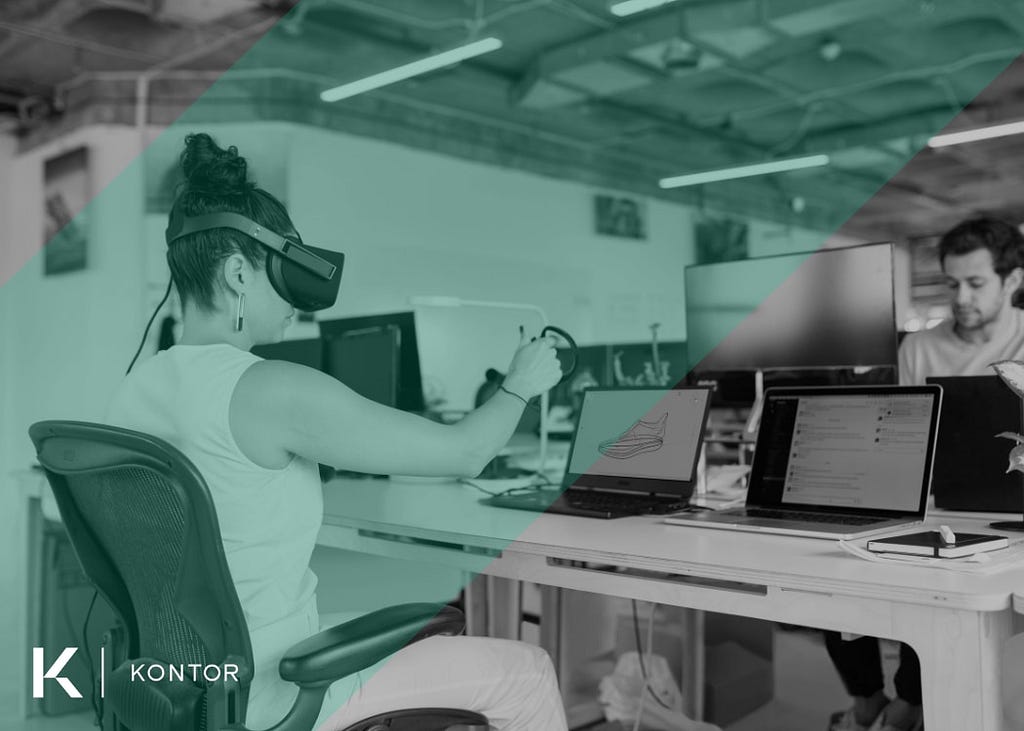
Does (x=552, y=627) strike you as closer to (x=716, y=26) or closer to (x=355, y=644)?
(x=355, y=644)

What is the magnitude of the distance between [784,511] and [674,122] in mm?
5779

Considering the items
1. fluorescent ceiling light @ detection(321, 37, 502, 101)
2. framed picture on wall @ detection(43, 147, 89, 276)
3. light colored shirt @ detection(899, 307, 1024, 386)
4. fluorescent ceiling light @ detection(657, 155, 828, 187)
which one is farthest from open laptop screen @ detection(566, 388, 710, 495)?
fluorescent ceiling light @ detection(657, 155, 828, 187)

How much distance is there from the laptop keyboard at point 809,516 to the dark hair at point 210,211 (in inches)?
43.2

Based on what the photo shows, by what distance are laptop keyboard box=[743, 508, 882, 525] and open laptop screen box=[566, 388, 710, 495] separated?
0.64 ft

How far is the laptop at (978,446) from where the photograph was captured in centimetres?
187

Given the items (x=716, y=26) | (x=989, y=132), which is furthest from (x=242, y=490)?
(x=989, y=132)

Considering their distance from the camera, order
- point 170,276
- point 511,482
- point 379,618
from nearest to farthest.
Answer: point 379,618
point 170,276
point 511,482

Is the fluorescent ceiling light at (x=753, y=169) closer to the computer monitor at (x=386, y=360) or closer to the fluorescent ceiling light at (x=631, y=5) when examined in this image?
the fluorescent ceiling light at (x=631, y=5)

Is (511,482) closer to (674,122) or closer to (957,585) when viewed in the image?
(957,585)

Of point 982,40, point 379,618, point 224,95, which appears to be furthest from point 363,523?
point 982,40

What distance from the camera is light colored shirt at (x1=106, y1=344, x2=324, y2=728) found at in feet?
4.00

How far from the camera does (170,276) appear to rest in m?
1.35

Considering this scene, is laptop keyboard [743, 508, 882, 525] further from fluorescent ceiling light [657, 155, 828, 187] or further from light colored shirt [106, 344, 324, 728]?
fluorescent ceiling light [657, 155, 828, 187]
